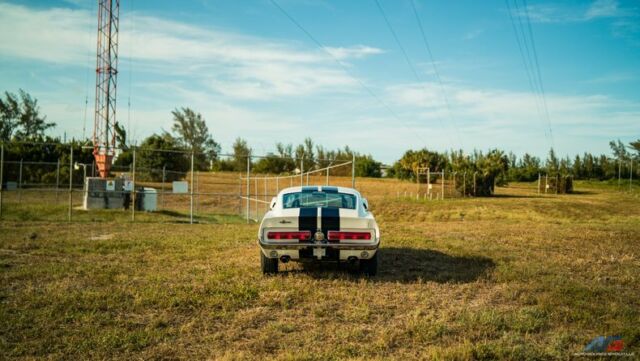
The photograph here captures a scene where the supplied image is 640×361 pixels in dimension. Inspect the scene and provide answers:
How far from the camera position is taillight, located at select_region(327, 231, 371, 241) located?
7062 millimetres

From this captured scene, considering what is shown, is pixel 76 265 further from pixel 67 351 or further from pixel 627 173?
pixel 627 173

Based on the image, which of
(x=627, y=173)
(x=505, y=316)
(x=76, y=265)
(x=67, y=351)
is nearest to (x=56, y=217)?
(x=76, y=265)

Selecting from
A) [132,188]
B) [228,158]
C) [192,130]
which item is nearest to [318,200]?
[132,188]

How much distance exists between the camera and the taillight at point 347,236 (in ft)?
23.2

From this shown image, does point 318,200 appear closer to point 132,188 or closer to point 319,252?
point 319,252

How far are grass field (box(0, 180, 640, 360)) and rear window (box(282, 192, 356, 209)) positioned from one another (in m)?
1.13

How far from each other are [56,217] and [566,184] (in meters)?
46.2

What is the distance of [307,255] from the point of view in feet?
23.2

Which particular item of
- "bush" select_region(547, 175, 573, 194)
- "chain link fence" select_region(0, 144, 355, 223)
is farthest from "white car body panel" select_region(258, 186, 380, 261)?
"bush" select_region(547, 175, 573, 194)

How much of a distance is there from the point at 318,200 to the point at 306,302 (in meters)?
2.61

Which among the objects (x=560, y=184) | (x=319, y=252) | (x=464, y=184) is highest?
(x=560, y=184)

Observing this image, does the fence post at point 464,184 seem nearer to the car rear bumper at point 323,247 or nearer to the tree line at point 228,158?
the tree line at point 228,158

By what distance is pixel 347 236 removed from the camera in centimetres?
708

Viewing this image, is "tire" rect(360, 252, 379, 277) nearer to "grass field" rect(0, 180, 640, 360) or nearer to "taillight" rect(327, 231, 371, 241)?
"grass field" rect(0, 180, 640, 360)
